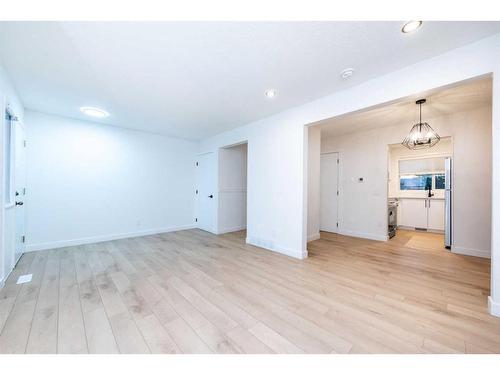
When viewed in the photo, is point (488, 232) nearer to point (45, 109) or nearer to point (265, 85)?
point (265, 85)

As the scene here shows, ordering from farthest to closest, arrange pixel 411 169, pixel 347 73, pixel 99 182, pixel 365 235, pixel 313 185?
pixel 411 169, pixel 365 235, pixel 313 185, pixel 99 182, pixel 347 73

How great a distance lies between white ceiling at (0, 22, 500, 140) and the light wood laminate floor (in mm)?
2453

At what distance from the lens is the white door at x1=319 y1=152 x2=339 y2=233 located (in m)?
5.18

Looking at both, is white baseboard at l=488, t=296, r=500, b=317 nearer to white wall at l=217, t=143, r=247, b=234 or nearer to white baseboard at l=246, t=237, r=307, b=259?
white baseboard at l=246, t=237, r=307, b=259

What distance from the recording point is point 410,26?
1.59m

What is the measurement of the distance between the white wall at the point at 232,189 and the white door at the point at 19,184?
3391mm

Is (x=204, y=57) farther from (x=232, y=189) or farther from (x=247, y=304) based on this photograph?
(x=232, y=189)

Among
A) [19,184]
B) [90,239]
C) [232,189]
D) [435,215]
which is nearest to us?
[19,184]

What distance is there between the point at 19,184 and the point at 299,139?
14.9 feet

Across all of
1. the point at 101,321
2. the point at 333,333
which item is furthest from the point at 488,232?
the point at 101,321

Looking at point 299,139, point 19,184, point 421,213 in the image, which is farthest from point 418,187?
point 19,184

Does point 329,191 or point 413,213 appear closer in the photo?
point 329,191

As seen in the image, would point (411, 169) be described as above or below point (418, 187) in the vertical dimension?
above

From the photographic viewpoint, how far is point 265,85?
100 inches
